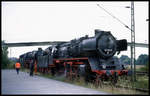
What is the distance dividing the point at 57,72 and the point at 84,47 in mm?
7238

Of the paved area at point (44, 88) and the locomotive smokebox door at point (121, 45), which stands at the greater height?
the locomotive smokebox door at point (121, 45)

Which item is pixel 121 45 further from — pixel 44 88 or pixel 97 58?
pixel 44 88

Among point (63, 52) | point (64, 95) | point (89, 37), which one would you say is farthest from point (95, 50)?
point (64, 95)

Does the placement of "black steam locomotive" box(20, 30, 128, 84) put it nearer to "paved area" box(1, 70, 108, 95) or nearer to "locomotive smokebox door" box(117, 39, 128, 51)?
"locomotive smokebox door" box(117, 39, 128, 51)

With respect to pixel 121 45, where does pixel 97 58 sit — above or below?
below

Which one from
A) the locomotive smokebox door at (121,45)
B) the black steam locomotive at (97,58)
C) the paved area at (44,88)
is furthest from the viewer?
the locomotive smokebox door at (121,45)

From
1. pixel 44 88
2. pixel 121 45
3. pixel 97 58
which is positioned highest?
pixel 121 45

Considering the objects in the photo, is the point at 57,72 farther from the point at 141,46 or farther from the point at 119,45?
the point at 141,46

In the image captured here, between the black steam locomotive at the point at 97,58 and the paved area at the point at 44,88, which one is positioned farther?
the black steam locomotive at the point at 97,58

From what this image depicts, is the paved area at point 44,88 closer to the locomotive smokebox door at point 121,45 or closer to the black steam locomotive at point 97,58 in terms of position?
the black steam locomotive at point 97,58

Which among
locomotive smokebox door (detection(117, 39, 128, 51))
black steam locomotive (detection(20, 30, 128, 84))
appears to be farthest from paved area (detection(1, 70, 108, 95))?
locomotive smokebox door (detection(117, 39, 128, 51))

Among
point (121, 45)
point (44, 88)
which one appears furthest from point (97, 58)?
point (44, 88)

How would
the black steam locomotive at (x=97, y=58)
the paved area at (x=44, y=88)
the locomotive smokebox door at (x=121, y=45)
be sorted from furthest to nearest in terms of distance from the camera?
the locomotive smokebox door at (x=121, y=45), the black steam locomotive at (x=97, y=58), the paved area at (x=44, y=88)

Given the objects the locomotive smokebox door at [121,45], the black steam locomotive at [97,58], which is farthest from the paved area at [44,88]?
the locomotive smokebox door at [121,45]
